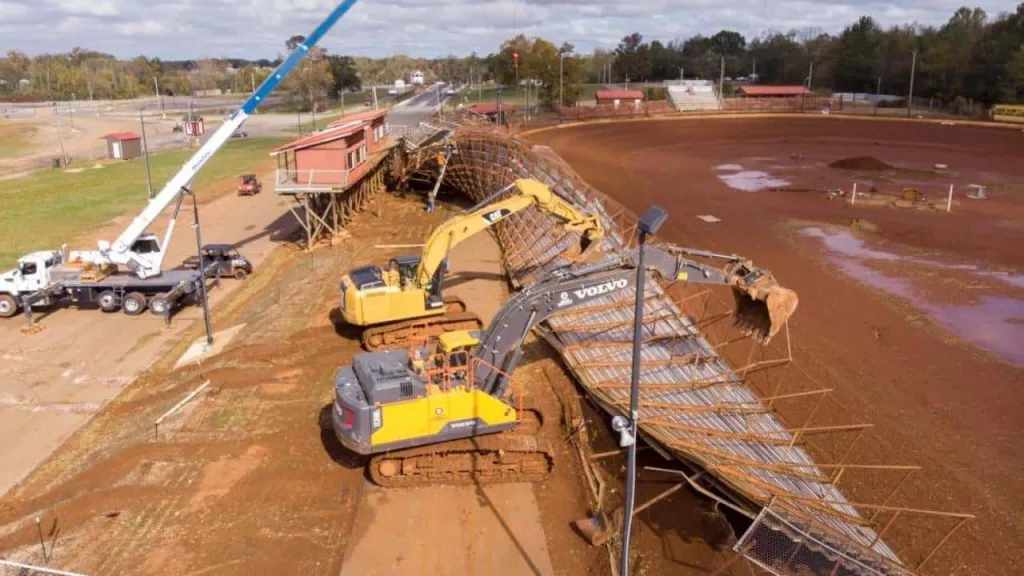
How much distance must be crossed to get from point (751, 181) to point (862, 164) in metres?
11.4

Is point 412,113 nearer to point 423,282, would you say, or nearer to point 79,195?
point 79,195

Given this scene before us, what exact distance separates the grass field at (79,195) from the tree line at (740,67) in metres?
24.9

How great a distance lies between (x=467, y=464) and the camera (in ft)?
48.9

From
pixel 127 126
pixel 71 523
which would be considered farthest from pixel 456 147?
pixel 127 126

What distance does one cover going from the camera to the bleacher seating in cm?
8569

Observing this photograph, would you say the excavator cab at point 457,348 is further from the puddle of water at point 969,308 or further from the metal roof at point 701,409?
the puddle of water at point 969,308

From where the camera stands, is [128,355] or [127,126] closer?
[128,355]

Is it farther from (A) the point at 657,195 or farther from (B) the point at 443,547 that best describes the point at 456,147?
(B) the point at 443,547

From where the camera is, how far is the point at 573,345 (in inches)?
764

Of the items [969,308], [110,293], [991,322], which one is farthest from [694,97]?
[110,293]

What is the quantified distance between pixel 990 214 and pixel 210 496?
41.1 meters

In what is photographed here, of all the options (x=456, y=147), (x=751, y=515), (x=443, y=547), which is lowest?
(x=443, y=547)

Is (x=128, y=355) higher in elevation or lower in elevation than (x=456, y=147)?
lower

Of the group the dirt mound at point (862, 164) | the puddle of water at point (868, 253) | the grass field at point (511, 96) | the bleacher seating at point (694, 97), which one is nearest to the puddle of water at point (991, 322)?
the puddle of water at point (868, 253)
